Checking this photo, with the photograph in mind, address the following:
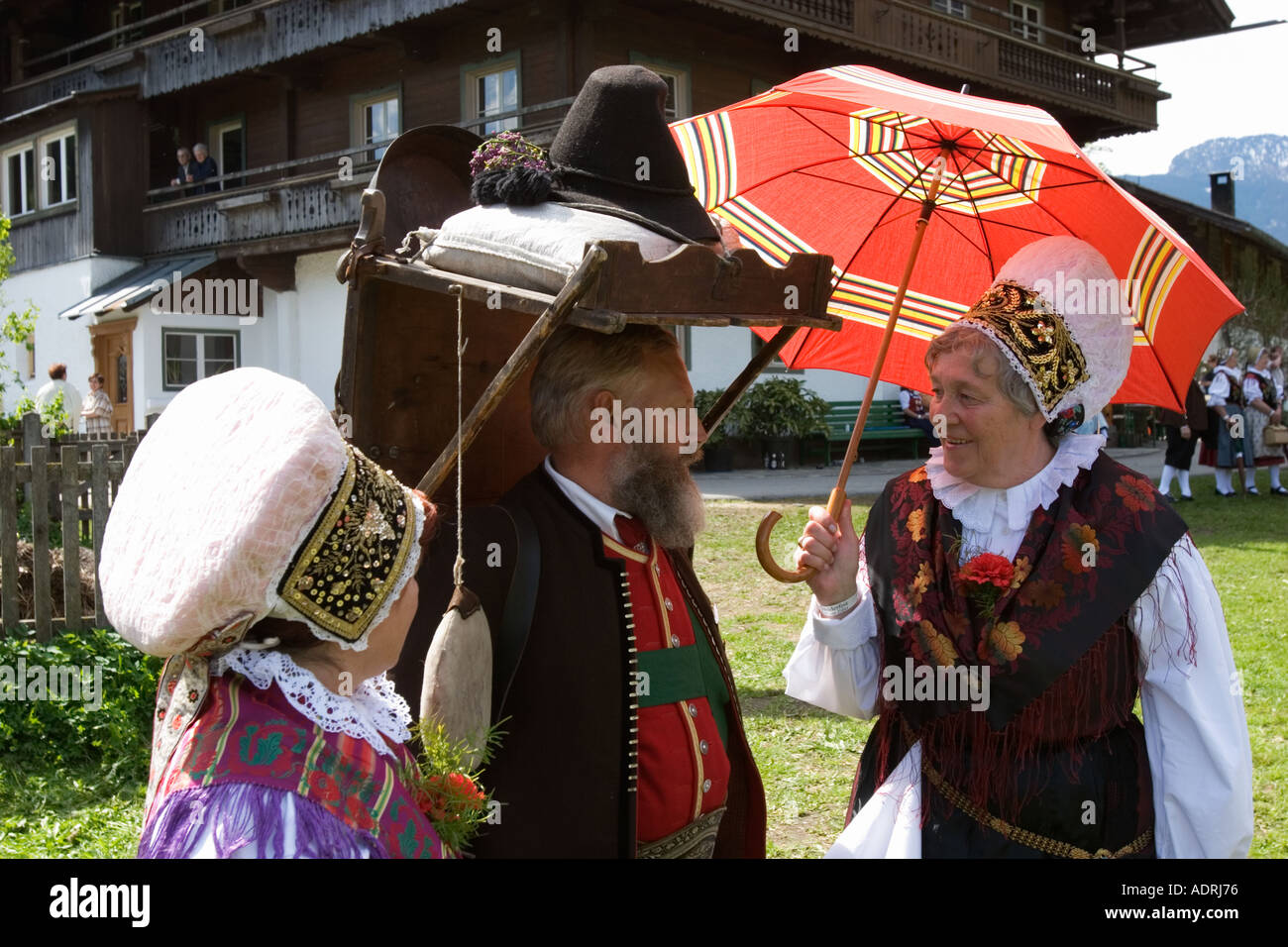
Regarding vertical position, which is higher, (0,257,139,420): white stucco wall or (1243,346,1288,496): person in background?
(0,257,139,420): white stucco wall

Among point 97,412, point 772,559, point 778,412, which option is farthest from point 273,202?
point 772,559

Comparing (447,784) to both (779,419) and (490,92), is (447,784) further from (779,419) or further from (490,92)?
(490,92)

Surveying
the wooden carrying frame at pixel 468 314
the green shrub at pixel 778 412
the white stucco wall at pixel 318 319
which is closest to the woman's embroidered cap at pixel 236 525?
the wooden carrying frame at pixel 468 314

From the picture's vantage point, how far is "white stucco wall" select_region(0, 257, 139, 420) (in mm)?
20500

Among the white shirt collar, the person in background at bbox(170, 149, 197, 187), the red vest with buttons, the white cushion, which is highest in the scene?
the person in background at bbox(170, 149, 197, 187)

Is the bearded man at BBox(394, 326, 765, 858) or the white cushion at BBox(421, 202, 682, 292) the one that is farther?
the bearded man at BBox(394, 326, 765, 858)

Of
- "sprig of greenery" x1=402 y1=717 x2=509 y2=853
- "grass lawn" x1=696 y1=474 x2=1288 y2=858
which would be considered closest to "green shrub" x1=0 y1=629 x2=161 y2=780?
"grass lawn" x1=696 y1=474 x2=1288 y2=858

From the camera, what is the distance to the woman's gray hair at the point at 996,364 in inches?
98.1

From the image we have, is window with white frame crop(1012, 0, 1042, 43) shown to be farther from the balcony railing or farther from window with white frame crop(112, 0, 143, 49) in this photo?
window with white frame crop(112, 0, 143, 49)

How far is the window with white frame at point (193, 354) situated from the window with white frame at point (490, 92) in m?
6.12

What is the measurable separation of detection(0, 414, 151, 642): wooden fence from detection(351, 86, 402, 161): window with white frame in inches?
502

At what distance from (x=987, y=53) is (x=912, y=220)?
1834cm

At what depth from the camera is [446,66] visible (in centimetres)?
1719

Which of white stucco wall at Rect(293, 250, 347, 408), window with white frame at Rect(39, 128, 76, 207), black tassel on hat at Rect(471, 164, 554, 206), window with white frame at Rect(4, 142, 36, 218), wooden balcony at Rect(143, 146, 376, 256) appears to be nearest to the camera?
black tassel on hat at Rect(471, 164, 554, 206)
